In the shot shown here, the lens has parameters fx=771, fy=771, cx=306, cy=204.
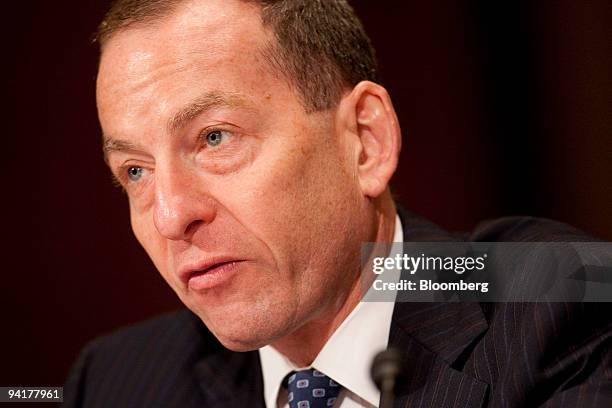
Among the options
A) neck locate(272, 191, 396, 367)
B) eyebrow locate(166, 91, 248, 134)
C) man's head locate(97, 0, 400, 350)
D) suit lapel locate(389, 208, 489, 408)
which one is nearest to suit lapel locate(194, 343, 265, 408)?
neck locate(272, 191, 396, 367)

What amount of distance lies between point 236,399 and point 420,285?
0.52m

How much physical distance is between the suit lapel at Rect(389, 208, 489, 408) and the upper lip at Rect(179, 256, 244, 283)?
14.4 inches

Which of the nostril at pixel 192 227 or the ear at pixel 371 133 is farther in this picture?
the ear at pixel 371 133

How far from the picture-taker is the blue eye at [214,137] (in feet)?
4.73

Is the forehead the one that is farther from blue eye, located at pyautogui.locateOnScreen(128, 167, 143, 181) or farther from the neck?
the neck

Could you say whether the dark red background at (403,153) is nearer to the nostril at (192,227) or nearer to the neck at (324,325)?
A: the neck at (324,325)

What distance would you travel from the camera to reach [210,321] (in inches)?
58.9

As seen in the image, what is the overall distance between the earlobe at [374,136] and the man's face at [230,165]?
0.23 feet

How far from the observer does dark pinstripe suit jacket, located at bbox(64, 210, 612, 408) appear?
1329 mm

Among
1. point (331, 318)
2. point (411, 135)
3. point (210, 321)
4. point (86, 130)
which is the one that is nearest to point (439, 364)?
point (331, 318)

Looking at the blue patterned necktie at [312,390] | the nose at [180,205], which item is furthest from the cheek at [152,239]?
the blue patterned necktie at [312,390]

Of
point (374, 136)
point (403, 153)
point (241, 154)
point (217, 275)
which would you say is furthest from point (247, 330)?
point (403, 153)

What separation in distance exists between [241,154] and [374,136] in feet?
0.99

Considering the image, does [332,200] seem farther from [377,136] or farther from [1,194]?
[1,194]
